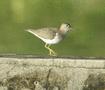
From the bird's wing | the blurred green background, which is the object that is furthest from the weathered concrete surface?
the blurred green background

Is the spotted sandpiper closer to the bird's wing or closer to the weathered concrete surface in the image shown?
the bird's wing

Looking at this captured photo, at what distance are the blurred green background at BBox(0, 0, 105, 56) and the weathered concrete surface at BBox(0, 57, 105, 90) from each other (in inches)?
187

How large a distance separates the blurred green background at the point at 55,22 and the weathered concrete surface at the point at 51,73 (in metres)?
4.75

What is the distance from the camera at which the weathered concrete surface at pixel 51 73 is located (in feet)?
27.6

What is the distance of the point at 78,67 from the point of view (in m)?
8.58

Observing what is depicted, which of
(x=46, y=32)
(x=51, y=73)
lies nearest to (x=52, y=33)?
(x=46, y=32)

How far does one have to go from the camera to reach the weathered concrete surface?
27.6ft

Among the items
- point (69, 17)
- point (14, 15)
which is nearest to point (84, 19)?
point (69, 17)

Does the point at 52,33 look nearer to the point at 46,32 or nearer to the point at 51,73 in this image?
the point at 46,32

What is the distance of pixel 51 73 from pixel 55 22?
6.61 meters

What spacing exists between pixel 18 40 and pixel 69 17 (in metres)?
1.41

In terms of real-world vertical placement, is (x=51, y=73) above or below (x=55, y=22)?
below

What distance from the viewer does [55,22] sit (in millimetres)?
15078

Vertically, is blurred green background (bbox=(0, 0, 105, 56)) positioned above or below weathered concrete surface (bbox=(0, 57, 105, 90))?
above
